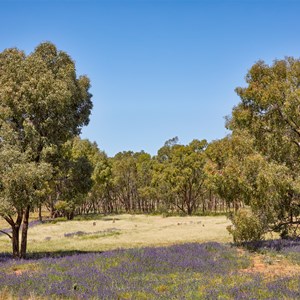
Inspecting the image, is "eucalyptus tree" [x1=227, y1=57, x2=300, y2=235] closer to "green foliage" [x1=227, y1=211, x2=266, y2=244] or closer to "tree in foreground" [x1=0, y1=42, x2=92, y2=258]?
"green foliage" [x1=227, y1=211, x2=266, y2=244]

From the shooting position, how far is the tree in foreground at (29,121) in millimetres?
21484

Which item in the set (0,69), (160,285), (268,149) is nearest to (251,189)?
(268,149)

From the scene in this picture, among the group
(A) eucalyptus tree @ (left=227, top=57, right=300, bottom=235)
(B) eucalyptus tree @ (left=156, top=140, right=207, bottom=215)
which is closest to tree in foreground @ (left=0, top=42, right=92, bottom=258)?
(A) eucalyptus tree @ (left=227, top=57, right=300, bottom=235)

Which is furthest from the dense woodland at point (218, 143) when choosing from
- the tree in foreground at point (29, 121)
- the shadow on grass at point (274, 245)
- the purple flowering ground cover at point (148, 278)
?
the purple flowering ground cover at point (148, 278)

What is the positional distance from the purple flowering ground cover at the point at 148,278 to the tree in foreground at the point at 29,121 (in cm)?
381

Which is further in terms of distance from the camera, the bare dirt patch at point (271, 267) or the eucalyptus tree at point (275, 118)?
the eucalyptus tree at point (275, 118)

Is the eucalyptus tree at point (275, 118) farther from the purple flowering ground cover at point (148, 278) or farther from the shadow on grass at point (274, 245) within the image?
the purple flowering ground cover at point (148, 278)

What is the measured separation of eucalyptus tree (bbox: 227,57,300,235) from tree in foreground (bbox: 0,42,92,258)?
12.4 meters

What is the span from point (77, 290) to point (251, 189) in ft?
44.1

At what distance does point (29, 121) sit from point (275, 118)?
16.3 m

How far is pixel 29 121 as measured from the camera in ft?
79.0

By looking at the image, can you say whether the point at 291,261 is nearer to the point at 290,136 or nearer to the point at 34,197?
the point at 290,136

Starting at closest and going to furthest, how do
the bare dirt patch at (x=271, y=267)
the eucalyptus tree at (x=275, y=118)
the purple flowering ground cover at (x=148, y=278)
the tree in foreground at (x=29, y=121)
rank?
1. the purple flowering ground cover at (x=148, y=278)
2. the bare dirt patch at (x=271, y=267)
3. the tree in foreground at (x=29, y=121)
4. the eucalyptus tree at (x=275, y=118)

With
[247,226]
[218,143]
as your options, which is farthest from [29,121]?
[247,226]
